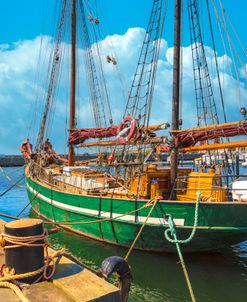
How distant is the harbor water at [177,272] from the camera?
8.03m

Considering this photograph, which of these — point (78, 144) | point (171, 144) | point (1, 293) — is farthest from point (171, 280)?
point (78, 144)

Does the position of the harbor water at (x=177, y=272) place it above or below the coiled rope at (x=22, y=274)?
below

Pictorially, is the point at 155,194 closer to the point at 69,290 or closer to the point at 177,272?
the point at 177,272

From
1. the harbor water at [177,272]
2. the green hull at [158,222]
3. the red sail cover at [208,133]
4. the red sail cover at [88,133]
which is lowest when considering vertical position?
the harbor water at [177,272]

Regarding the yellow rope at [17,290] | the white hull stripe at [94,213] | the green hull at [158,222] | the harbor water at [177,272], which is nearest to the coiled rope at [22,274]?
the yellow rope at [17,290]

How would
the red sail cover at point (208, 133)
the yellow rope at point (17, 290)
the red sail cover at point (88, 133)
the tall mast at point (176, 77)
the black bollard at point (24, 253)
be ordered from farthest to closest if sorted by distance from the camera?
the red sail cover at point (88, 133) → the tall mast at point (176, 77) → the red sail cover at point (208, 133) → the black bollard at point (24, 253) → the yellow rope at point (17, 290)

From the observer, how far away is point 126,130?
13.0 meters

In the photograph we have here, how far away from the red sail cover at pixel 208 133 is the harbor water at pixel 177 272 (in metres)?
3.93

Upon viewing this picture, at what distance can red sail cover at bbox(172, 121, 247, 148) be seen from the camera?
32.1 feet

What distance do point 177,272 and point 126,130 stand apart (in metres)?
5.95

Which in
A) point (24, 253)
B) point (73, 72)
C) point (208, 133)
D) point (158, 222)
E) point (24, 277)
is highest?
point (73, 72)

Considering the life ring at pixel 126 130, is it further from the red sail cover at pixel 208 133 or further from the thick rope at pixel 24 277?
the thick rope at pixel 24 277

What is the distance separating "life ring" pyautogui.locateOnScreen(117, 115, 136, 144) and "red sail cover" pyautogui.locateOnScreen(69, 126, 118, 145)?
2.11m

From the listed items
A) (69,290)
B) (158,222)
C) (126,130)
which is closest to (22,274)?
(69,290)
